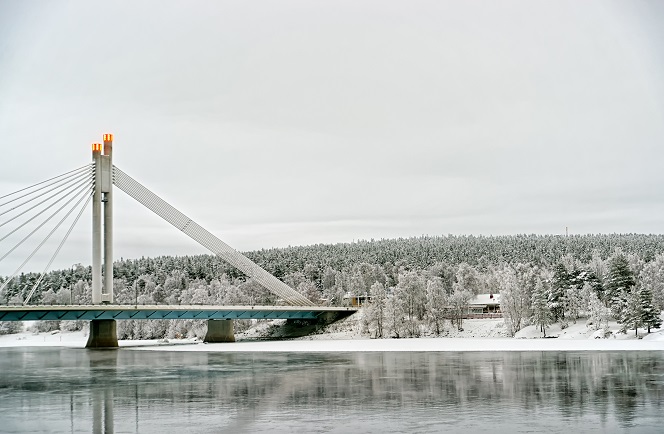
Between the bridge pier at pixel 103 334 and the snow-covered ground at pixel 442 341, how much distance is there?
4368 millimetres

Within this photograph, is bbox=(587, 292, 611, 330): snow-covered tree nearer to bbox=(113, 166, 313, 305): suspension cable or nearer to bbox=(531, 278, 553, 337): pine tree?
bbox=(531, 278, 553, 337): pine tree

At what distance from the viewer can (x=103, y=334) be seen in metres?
121

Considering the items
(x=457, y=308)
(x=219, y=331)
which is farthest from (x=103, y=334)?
(x=457, y=308)

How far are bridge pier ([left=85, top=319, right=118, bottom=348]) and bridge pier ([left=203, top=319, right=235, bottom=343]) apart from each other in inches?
756

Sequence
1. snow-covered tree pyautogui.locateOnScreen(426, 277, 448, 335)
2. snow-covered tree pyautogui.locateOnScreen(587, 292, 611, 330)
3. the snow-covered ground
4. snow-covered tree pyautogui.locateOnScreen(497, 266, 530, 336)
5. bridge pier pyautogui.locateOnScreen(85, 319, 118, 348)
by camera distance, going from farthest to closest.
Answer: snow-covered tree pyautogui.locateOnScreen(426, 277, 448, 335) < snow-covered tree pyautogui.locateOnScreen(497, 266, 530, 336) < bridge pier pyautogui.locateOnScreen(85, 319, 118, 348) < snow-covered tree pyautogui.locateOnScreen(587, 292, 611, 330) < the snow-covered ground

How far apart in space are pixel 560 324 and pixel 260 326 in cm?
6751

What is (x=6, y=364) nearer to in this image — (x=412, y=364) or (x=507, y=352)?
(x=412, y=364)

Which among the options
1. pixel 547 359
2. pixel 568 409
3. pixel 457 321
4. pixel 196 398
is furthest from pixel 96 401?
pixel 457 321

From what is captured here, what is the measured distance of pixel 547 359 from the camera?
70.3m

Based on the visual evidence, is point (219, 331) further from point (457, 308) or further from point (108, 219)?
point (457, 308)

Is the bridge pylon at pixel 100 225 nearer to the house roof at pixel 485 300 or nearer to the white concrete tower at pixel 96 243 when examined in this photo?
the white concrete tower at pixel 96 243

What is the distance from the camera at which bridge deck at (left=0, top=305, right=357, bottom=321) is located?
106 meters

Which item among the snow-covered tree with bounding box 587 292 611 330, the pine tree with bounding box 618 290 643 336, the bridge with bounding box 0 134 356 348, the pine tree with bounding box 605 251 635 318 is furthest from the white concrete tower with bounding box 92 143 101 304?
the pine tree with bounding box 605 251 635 318

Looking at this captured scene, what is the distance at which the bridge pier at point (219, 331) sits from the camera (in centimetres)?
13662
